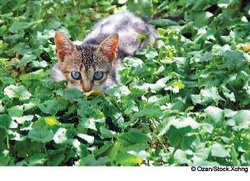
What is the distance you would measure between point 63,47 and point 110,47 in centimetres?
43

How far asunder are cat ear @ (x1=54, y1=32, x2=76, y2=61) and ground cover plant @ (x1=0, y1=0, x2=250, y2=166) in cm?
25

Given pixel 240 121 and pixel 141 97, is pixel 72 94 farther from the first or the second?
pixel 240 121

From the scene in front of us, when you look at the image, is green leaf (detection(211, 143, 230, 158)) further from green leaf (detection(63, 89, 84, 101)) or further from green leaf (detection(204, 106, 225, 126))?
green leaf (detection(63, 89, 84, 101))

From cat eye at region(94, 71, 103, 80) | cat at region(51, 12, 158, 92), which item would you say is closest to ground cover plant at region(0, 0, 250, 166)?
cat at region(51, 12, 158, 92)

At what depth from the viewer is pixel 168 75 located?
5.74 m

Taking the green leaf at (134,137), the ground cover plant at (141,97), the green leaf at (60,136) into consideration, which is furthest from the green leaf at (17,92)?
the green leaf at (134,137)

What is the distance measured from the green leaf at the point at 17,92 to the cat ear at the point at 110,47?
881 millimetres

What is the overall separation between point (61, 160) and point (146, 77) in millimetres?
1674

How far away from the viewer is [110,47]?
5.78 meters

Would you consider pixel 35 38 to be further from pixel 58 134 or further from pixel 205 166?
pixel 205 166

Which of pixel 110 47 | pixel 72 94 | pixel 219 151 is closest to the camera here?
pixel 219 151

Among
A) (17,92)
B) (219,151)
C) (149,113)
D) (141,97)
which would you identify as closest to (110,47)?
(141,97)

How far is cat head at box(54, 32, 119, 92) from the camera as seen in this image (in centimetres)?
562

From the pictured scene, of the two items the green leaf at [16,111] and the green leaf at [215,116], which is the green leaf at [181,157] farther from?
the green leaf at [16,111]
